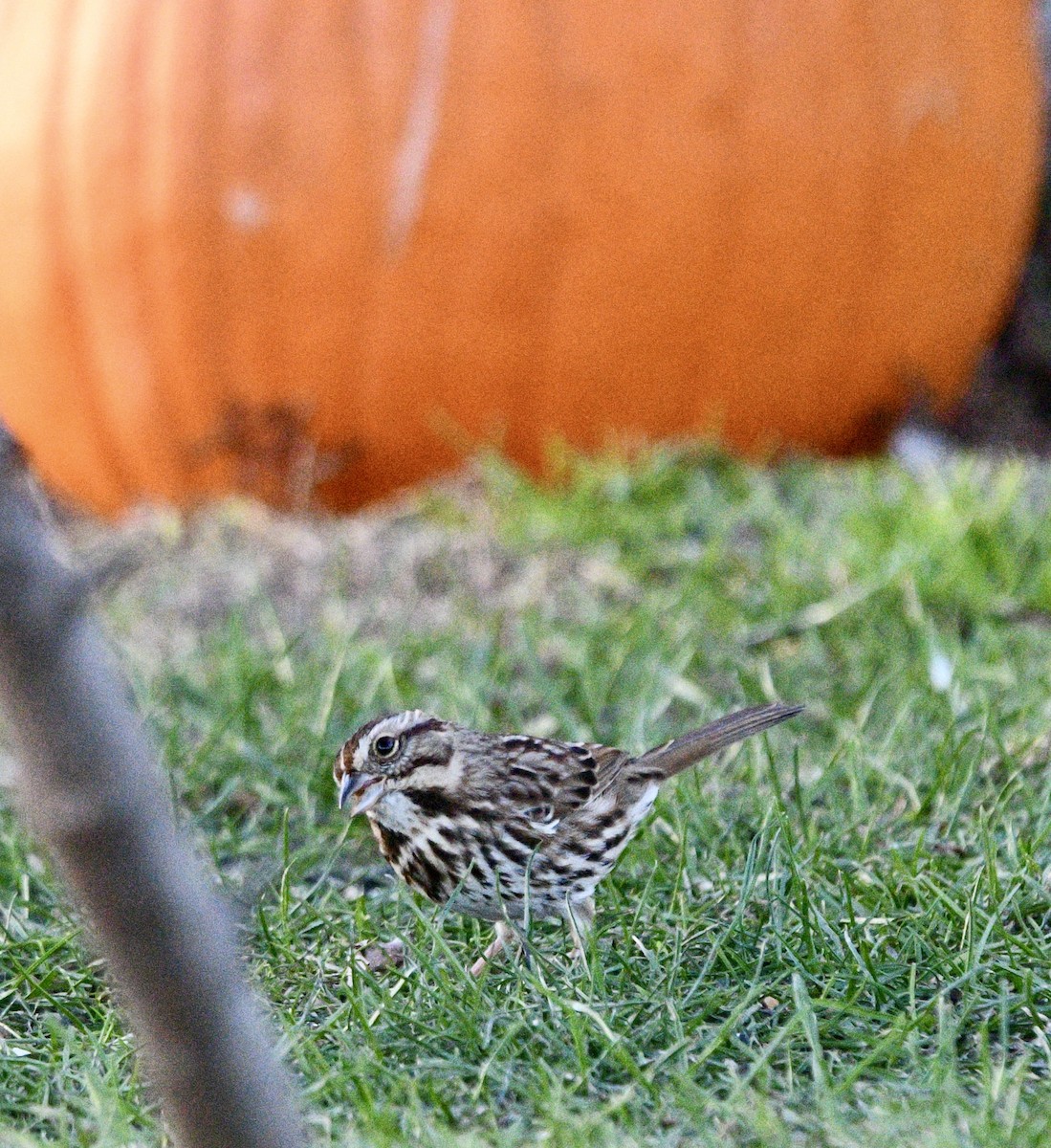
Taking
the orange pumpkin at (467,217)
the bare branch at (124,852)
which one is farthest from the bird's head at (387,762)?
the orange pumpkin at (467,217)

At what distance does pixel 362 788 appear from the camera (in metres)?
3.34

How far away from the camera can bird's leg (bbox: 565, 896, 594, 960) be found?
3102 millimetres

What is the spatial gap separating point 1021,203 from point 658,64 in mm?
1765

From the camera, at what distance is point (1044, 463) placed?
659 centimetres

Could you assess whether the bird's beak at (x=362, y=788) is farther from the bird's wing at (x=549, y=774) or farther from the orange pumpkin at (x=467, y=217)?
the orange pumpkin at (x=467, y=217)

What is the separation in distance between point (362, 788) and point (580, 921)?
1.56 ft

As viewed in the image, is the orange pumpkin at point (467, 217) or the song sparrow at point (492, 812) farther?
the orange pumpkin at point (467, 217)

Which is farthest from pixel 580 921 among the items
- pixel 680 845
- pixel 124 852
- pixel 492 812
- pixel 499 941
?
pixel 124 852

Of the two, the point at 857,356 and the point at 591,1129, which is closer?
the point at 591,1129

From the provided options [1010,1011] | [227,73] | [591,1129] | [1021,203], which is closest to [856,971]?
[1010,1011]

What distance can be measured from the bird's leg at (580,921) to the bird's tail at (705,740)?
1.21 feet

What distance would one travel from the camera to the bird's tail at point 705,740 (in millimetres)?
3631

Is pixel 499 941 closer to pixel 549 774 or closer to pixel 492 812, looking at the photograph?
pixel 492 812

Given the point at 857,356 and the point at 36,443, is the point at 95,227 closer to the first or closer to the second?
the point at 36,443
